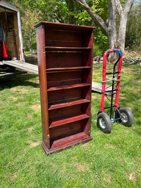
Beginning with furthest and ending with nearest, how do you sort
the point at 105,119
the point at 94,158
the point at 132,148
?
1. the point at 105,119
2. the point at 132,148
3. the point at 94,158

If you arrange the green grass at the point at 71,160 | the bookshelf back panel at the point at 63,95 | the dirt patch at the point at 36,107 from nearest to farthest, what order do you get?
the green grass at the point at 71,160, the bookshelf back panel at the point at 63,95, the dirt patch at the point at 36,107

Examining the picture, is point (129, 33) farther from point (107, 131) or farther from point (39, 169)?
point (39, 169)

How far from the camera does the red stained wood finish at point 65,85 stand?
2.48 meters

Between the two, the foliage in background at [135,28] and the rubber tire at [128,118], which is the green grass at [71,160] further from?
the foliage in background at [135,28]

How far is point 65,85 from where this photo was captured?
2.75 m

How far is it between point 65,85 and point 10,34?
645 cm

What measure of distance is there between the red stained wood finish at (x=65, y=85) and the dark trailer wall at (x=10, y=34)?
18.5 feet

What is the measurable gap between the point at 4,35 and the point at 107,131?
7295mm

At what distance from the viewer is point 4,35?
299 inches

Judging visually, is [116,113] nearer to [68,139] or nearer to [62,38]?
[68,139]

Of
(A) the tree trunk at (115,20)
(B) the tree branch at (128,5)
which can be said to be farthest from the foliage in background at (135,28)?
(B) the tree branch at (128,5)

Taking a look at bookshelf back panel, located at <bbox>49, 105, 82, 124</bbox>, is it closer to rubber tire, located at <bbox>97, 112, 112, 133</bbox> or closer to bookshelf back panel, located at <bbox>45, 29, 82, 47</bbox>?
rubber tire, located at <bbox>97, 112, 112, 133</bbox>

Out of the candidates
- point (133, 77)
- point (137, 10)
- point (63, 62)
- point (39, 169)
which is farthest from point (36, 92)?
point (137, 10)

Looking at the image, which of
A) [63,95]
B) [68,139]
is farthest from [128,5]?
[68,139]
